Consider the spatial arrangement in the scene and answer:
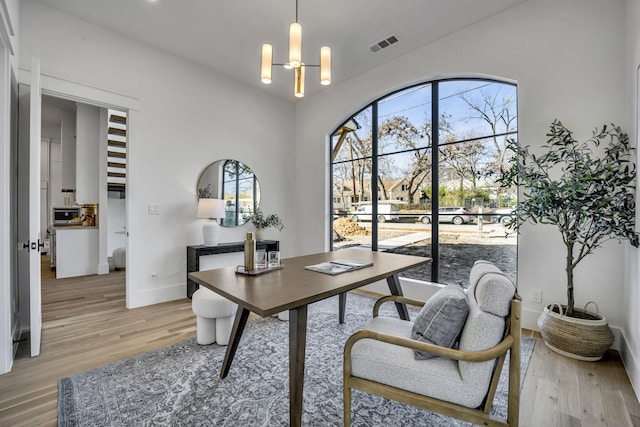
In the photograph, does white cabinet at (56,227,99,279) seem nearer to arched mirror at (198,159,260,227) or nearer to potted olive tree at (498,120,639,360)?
arched mirror at (198,159,260,227)

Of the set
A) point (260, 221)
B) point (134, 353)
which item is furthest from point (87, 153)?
point (134, 353)

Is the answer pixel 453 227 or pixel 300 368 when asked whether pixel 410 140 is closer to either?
pixel 453 227

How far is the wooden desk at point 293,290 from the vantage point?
4.42ft

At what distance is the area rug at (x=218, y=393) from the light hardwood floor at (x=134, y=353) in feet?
0.38

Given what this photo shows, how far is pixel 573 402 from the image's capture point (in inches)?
67.9

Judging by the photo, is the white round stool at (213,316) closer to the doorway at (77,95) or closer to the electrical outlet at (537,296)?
the doorway at (77,95)

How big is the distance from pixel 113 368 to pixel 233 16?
3.34m

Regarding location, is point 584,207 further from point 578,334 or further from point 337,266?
point 337,266

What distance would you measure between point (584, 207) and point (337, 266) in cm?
188

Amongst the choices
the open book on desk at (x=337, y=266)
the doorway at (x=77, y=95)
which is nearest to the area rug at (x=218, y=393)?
the open book on desk at (x=337, y=266)

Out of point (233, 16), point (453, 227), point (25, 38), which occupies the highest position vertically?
point (233, 16)

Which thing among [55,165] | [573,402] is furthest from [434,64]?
[55,165]

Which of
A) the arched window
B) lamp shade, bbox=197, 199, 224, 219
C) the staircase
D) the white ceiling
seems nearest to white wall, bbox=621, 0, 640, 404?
the arched window

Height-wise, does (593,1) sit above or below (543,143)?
above
